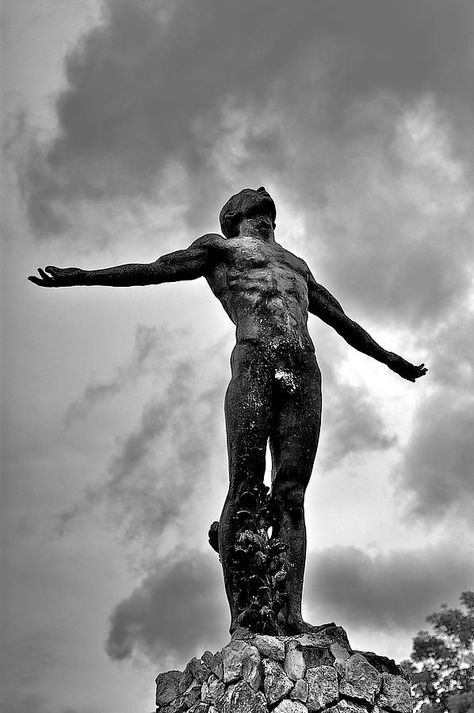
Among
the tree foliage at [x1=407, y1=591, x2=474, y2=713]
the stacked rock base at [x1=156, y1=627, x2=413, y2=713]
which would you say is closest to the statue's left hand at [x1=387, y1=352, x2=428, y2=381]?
the stacked rock base at [x1=156, y1=627, x2=413, y2=713]

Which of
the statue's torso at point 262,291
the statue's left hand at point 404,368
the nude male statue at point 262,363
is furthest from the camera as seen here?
the statue's left hand at point 404,368

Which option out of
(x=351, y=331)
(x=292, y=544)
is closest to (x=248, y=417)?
(x=292, y=544)

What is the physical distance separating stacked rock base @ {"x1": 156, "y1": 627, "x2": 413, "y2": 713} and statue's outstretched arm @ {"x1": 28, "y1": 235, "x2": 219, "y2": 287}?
10.1 feet

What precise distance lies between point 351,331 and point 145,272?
2.40m

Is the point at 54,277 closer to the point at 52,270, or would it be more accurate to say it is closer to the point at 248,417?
the point at 52,270

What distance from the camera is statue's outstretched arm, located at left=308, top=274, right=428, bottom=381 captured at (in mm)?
8953

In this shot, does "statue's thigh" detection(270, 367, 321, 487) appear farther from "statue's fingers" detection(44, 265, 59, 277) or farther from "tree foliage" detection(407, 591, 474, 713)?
"tree foliage" detection(407, 591, 474, 713)

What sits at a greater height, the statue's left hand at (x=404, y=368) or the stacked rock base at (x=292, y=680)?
the statue's left hand at (x=404, y=368)

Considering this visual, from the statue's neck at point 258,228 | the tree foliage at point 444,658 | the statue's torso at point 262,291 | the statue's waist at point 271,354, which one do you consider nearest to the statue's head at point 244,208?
the statue's neck at point 258,228

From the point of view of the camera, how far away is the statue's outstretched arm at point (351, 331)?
895 centimetres

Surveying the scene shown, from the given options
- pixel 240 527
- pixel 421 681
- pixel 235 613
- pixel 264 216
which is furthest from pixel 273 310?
pixel 421 681

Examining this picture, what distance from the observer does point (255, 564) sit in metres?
6.95

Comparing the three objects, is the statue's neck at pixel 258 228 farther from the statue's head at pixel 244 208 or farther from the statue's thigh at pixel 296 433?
the statue's thigh at pixel 296 433

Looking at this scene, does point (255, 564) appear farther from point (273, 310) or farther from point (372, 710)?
point (273, 310)
